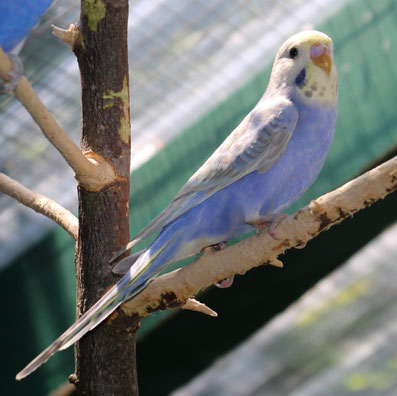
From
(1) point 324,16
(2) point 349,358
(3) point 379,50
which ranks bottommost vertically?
(2) point 349,358

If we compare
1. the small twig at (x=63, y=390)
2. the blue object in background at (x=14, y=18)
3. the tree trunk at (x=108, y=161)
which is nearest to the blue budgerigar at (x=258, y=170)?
the tree trunk at (x=108, y=161)

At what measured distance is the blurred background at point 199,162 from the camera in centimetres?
269

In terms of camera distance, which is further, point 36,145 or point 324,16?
point 36,145

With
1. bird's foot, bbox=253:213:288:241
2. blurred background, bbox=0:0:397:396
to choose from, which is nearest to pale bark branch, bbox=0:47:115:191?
bird's foot, bbox=253:213:288:241

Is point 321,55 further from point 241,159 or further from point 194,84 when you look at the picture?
point 194,84

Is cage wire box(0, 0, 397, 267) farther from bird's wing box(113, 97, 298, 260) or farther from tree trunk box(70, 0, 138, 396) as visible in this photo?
bird's wing box(113, 97, 298, 260)

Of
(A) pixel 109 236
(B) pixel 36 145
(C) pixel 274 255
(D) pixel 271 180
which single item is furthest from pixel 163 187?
A: (C) pixel 274 255

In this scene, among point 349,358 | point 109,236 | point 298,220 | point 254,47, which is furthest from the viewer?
point 349,358

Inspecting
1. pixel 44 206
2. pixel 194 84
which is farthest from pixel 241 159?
pixel 194 84

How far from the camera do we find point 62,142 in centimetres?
188

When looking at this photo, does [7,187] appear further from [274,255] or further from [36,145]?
[274,255]

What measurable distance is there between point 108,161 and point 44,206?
355 mm

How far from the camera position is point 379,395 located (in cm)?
348

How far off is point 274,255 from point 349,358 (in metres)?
1.82
